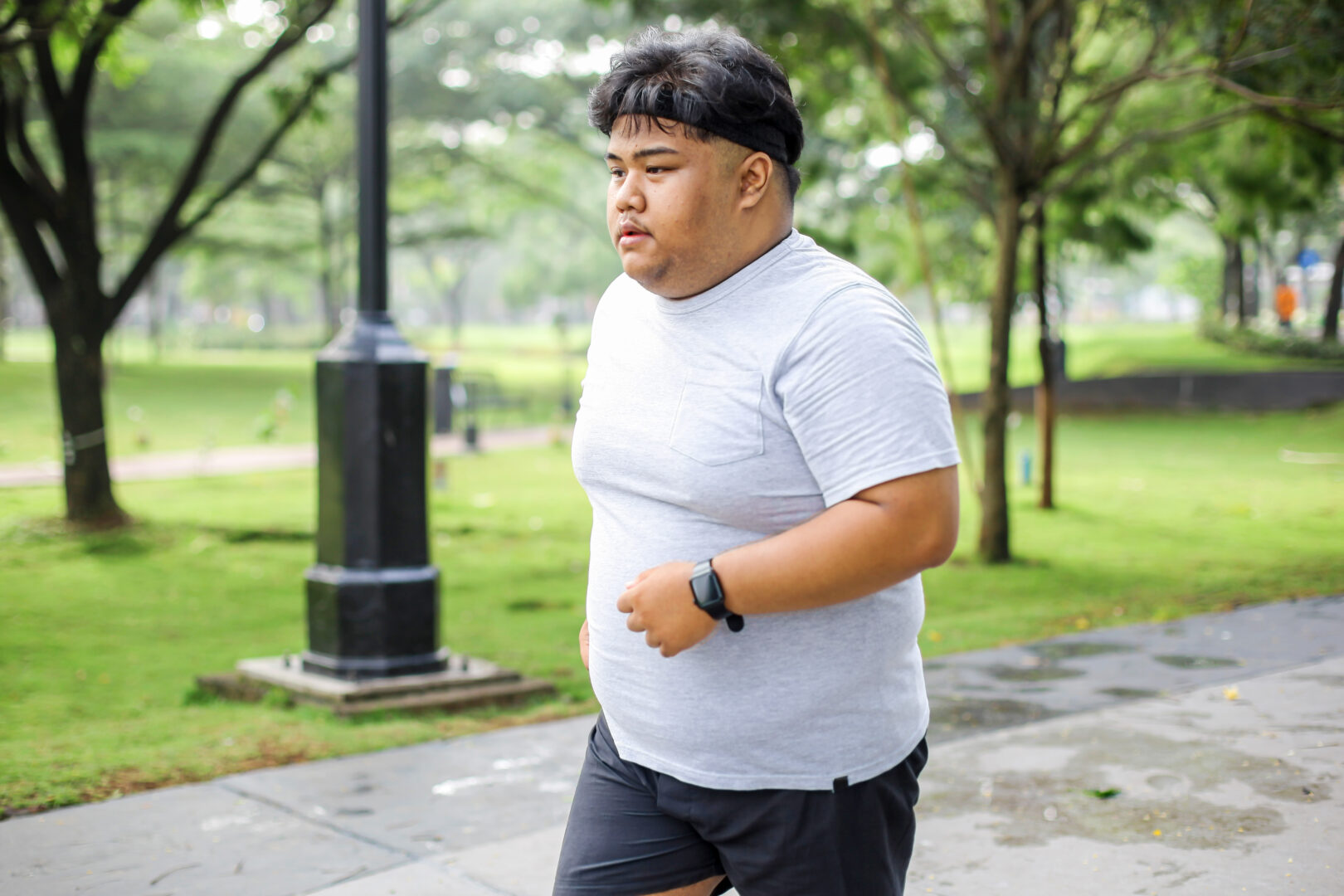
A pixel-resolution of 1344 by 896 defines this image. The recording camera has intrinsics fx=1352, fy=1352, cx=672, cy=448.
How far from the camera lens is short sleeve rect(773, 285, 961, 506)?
1746 millimetres

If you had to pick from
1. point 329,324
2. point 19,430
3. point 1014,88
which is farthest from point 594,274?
point 1014,88

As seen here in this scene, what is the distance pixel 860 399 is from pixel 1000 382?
29.4ft

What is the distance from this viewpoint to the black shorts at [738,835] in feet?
6.27

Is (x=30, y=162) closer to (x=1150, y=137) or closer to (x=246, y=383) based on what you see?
(x=1150, y=137)

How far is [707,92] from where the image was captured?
1.87 m

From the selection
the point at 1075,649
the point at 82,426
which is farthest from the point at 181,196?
the point at 1075,649

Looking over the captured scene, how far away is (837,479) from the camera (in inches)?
70.1

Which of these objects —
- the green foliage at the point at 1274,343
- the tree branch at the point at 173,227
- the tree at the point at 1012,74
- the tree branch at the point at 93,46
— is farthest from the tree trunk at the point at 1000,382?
the green foliage at the point at 1274,343

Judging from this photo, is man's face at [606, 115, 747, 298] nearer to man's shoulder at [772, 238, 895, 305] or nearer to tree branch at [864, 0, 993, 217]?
man's shoulder at [772, 238, 895, 305]

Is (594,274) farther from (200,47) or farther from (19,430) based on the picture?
(19,430)

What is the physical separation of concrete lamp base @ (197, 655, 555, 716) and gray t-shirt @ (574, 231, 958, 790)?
385 centimetres

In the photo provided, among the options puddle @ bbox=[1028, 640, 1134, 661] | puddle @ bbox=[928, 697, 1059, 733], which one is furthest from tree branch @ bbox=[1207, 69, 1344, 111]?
puddle @ bbox=[928, 697, 1059, 733]

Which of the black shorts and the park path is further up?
the black shorts

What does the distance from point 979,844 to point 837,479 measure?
8.11 feet
